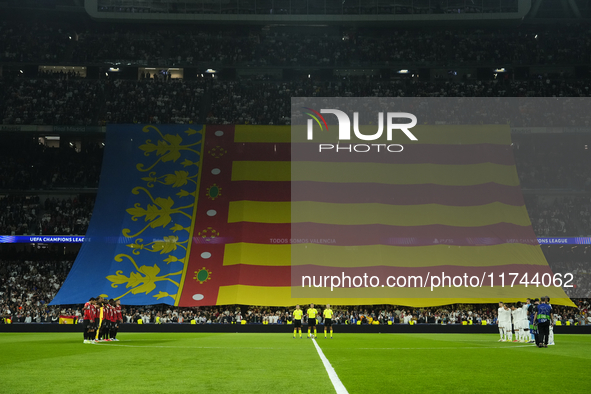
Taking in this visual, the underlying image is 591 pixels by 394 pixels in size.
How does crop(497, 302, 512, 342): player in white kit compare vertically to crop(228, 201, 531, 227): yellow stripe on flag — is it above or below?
below

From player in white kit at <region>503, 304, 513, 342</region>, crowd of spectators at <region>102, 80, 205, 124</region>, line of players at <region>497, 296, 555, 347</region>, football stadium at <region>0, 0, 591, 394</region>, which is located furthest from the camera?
crowd of spectators at <region>102, 80, 205, 124</region>

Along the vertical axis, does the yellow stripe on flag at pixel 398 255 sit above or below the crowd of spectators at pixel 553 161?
below

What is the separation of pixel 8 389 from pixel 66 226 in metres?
43.9

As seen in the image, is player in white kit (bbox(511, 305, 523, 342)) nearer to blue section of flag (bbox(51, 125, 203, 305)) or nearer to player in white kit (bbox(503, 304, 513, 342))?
player in white kit (bbox(503, 304, 513, 342))

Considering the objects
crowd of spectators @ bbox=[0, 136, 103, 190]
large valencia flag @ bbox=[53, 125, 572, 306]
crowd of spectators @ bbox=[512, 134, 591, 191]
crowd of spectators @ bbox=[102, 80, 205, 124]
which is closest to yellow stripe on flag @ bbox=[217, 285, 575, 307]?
large valencia flag @ bbox=[53, 125, 572, 306]

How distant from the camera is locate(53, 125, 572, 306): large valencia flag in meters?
41.0

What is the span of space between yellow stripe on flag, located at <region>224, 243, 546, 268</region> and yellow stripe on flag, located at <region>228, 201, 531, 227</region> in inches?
86.2

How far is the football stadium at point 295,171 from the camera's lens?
1601 inches

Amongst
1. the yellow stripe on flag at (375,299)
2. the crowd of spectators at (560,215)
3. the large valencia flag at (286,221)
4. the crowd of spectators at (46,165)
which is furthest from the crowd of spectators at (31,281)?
the crowd of spectators at (560,215)

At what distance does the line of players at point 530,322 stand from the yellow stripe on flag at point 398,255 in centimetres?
1333

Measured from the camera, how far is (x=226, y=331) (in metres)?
40.1

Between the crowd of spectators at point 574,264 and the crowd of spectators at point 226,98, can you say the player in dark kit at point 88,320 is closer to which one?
the crowd of spectators at point 226,98

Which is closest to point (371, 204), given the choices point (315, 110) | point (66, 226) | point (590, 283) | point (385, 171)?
point (385, 171)

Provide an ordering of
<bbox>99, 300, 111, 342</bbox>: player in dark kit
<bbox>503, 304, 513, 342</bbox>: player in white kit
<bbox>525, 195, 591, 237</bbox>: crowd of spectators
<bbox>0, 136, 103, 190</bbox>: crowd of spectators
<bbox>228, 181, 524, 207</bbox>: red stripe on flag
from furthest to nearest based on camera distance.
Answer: <bbox>0, 136, 103, 190</bbox>: crowd of spectators < <bbox>525, 195, 591, 237</bbox>: crowd of spectators < <bbox>228, 181, 524, 207</bbox>: red stripe on flag < <bbox>503, 304, 513, 342</bbox>: player in white kit < <bbox>99, 300, 111, 342</bbox>: player in dark kit
